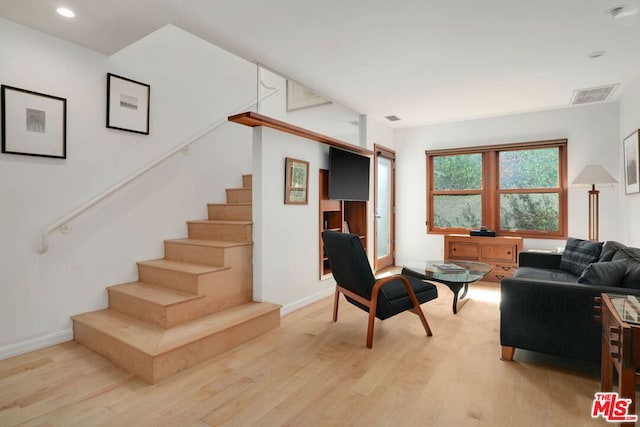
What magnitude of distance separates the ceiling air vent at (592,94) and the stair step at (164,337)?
178 inches

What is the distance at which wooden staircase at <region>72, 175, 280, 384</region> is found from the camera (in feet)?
7.78

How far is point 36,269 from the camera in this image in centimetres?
272

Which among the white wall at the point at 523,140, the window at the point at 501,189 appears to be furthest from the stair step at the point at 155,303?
the window at the point at 501,189

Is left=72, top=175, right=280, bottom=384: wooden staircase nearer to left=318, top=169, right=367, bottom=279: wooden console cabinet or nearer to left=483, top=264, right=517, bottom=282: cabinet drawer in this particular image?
left=318, top=169, right=367, bottom=279: wooden console cabinet

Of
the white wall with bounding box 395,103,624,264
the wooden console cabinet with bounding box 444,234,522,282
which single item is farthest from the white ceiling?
the wooden console cabinet with bounding box 444,234,522,282

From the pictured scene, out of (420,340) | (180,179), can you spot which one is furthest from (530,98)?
(180,179)

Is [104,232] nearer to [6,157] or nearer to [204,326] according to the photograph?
[6,157]

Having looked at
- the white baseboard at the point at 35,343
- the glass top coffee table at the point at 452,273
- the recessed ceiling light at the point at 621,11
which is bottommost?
the white baseboard at the point at 35,343

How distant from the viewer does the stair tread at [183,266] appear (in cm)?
298

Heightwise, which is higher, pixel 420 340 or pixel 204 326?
pixel 204 326

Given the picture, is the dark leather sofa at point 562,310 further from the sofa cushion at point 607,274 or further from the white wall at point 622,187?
the white wall at point 622,187

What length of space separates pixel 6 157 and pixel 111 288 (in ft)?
4.28

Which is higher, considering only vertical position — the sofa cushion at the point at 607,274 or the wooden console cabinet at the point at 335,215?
the wooden console cabinet at the point at 335,215

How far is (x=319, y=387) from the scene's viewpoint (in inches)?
85.1
